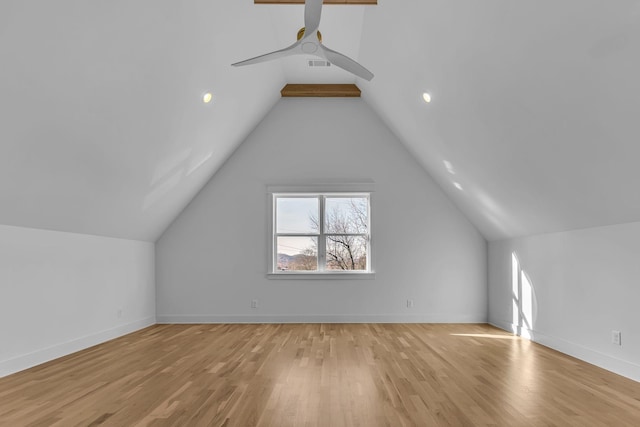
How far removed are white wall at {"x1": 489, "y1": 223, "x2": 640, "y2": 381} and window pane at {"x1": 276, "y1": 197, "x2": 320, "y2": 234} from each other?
3.01 m

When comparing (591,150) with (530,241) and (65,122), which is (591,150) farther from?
(65,122)

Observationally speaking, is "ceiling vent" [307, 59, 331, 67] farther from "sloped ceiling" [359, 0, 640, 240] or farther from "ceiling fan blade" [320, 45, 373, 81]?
"ceiling fan blade" [320, 45, 373, 81]

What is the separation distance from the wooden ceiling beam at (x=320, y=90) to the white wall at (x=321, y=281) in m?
0.20

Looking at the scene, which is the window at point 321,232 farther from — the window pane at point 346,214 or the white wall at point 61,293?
the white wall at point 61,293

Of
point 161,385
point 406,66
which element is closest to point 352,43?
point 406,66

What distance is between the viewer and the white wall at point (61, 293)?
4.31 m

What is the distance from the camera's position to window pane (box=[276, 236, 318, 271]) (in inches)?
302

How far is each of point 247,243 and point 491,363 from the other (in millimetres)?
4095

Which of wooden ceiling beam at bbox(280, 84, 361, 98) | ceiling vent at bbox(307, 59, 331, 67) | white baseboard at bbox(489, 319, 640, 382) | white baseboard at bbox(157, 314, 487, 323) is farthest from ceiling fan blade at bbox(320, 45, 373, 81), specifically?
white baseboard at bbox(157, 314, 487, 323)

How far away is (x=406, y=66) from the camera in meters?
5.25

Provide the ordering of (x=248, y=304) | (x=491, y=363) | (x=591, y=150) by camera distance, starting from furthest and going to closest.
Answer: (x=248, y=304) < (x=491, y=363) < (x=591, y=150)

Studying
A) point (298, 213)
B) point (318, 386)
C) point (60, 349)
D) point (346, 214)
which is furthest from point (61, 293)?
point (346, 214)

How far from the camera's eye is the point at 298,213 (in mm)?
7750

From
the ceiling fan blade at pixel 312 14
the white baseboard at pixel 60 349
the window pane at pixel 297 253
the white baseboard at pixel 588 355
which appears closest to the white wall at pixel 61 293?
the white baseboard at pixel 60 349
